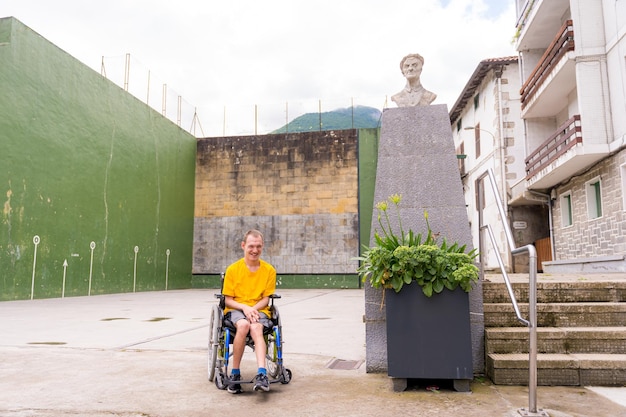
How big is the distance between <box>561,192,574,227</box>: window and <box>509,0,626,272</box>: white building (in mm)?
24

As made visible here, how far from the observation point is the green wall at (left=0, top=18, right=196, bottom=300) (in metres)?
11.6

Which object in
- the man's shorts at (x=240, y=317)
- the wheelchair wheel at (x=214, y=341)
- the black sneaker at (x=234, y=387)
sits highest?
the man's shorts at (x=240, y=317)

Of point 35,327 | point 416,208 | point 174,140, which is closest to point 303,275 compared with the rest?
point 174,140

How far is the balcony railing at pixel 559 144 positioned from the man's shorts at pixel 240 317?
980cm

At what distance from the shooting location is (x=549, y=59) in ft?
41.0

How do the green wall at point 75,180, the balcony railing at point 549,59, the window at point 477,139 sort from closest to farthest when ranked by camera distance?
the balcony railing at point 549,59
the green wall at point 75,180
the window at point 477,139

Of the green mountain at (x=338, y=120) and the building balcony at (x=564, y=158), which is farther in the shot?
the green mountain at (x=338, y=120)

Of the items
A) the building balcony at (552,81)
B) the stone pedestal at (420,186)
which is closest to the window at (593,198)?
the building balcony at (552,81)

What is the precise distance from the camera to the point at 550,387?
3.30 m

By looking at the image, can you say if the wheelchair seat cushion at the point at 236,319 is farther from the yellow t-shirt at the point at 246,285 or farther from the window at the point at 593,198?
the window at the point at 593,198

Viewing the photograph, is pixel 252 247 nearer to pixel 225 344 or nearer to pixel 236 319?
pixel 236 319

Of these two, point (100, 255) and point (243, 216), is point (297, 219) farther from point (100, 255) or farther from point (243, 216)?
point (100, 255)

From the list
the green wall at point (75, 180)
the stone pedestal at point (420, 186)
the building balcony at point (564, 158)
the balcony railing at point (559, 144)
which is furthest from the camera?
the green wall at point (75, 180)

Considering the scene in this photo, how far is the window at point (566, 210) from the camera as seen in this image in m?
13.2
